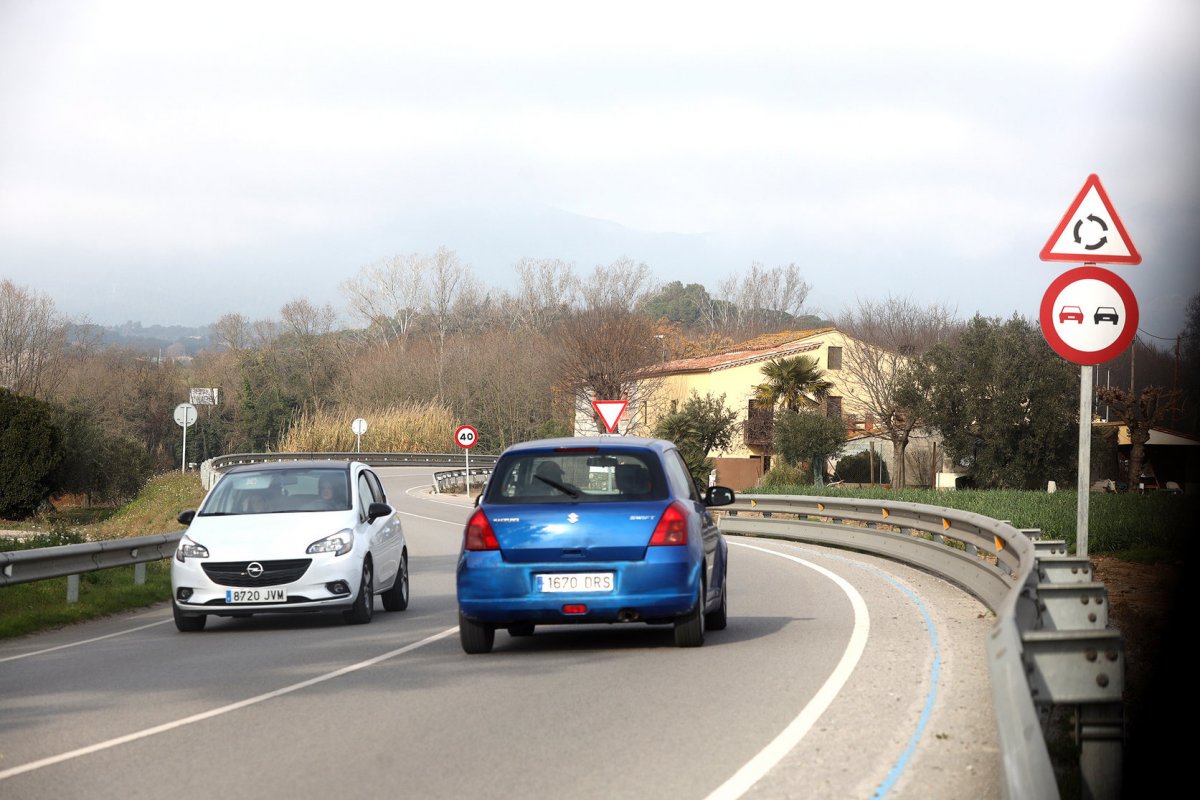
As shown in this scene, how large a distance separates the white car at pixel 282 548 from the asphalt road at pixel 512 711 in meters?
0.37

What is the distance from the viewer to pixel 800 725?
805 cm

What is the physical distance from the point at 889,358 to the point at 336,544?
61.2m

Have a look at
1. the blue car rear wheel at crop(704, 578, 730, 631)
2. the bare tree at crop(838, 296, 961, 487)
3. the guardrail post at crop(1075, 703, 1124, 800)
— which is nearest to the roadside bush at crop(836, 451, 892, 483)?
the bare tree at crop(838, 296, 961, 487)

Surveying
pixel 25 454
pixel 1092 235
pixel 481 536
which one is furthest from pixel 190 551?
pixel 25 454

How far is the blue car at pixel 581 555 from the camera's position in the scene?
1101 centimetres

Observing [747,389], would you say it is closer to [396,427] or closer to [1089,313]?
[396,427]

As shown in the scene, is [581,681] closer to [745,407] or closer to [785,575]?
[785,575]

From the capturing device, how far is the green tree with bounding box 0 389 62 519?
167 ft

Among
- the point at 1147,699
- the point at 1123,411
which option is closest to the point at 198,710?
the point at 1147,699

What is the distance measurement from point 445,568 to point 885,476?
47.0 m

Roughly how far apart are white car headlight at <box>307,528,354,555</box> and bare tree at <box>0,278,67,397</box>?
8506 centimetres

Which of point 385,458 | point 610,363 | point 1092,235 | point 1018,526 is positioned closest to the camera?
point 1092,235

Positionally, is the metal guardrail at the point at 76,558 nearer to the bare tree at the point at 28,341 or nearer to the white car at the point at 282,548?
the white car at the point at 282,548

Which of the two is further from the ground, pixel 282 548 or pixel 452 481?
pixel 282 548
